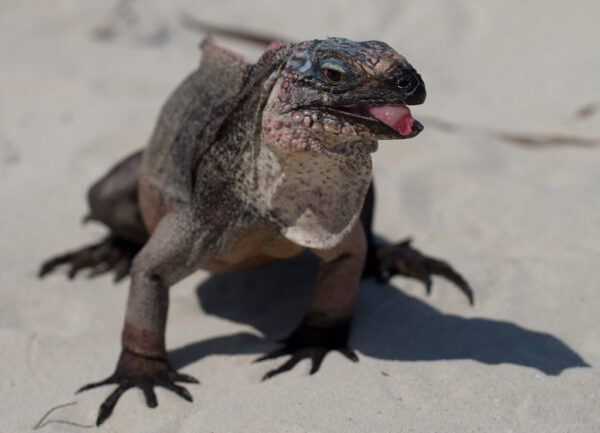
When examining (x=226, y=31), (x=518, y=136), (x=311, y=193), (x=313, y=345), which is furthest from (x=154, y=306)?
(x=226, y=31)

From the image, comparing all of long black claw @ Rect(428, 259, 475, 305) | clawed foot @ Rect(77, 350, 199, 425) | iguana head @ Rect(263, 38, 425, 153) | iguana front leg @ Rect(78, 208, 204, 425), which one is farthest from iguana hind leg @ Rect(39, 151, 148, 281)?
iguana head @ Rect(263, 38, 425, 153)

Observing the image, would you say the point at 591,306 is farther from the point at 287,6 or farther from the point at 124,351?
the point at 287,6

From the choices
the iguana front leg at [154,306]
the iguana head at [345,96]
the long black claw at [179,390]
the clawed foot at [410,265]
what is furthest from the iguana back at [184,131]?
the clawed foot at [410,265]

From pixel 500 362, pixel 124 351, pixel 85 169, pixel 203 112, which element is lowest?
pixel 85 169

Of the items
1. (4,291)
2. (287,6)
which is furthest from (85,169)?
(287,6)

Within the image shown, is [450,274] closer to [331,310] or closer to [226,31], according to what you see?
[331,310]

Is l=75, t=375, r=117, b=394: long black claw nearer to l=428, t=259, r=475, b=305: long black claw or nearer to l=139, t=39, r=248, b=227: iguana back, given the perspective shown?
l=139, t=39, r=248, b=227: iguana back

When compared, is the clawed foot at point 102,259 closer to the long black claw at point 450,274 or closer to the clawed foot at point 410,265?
the clawed foot at point 410,265
